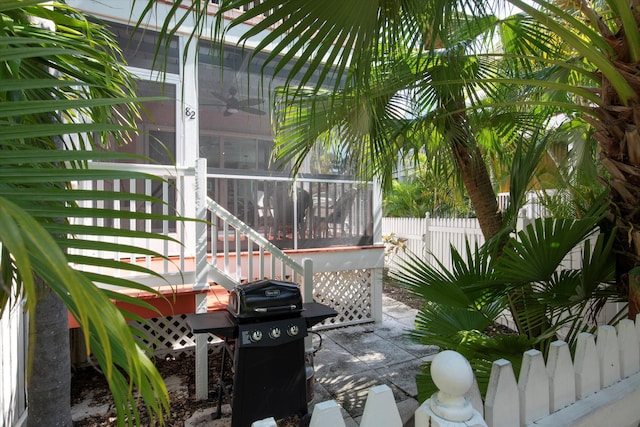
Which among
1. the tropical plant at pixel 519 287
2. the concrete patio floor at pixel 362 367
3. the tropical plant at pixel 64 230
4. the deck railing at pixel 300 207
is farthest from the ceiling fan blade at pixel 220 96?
the tropical plant at pixel 64 230

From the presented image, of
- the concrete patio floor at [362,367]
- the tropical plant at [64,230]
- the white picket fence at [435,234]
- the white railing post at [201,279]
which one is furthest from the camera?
the white picket fence at [435,234]

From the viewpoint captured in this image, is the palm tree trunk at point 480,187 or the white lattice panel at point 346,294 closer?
the palm tree trunk at point 480,187

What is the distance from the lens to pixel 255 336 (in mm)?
2777

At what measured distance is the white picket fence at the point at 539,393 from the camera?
970 millimetres

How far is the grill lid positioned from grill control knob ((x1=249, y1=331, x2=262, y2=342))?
116 mm

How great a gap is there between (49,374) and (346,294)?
15.9ft

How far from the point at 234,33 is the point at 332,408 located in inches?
250

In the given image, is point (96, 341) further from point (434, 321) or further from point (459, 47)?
point (459, 47)

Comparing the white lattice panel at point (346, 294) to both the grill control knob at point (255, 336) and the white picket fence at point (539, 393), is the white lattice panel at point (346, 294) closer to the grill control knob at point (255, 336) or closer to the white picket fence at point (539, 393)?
the grill control knob at point (255, 336)

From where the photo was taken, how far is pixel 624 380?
1576 mm

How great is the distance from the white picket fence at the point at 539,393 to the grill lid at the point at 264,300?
1895mm

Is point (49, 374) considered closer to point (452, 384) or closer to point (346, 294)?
point (452, 384)

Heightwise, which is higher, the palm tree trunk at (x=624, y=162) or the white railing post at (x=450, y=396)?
the palm tree trunk at (x=624, y=162)

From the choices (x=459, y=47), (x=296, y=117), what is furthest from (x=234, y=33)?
(x=459, y=47)
